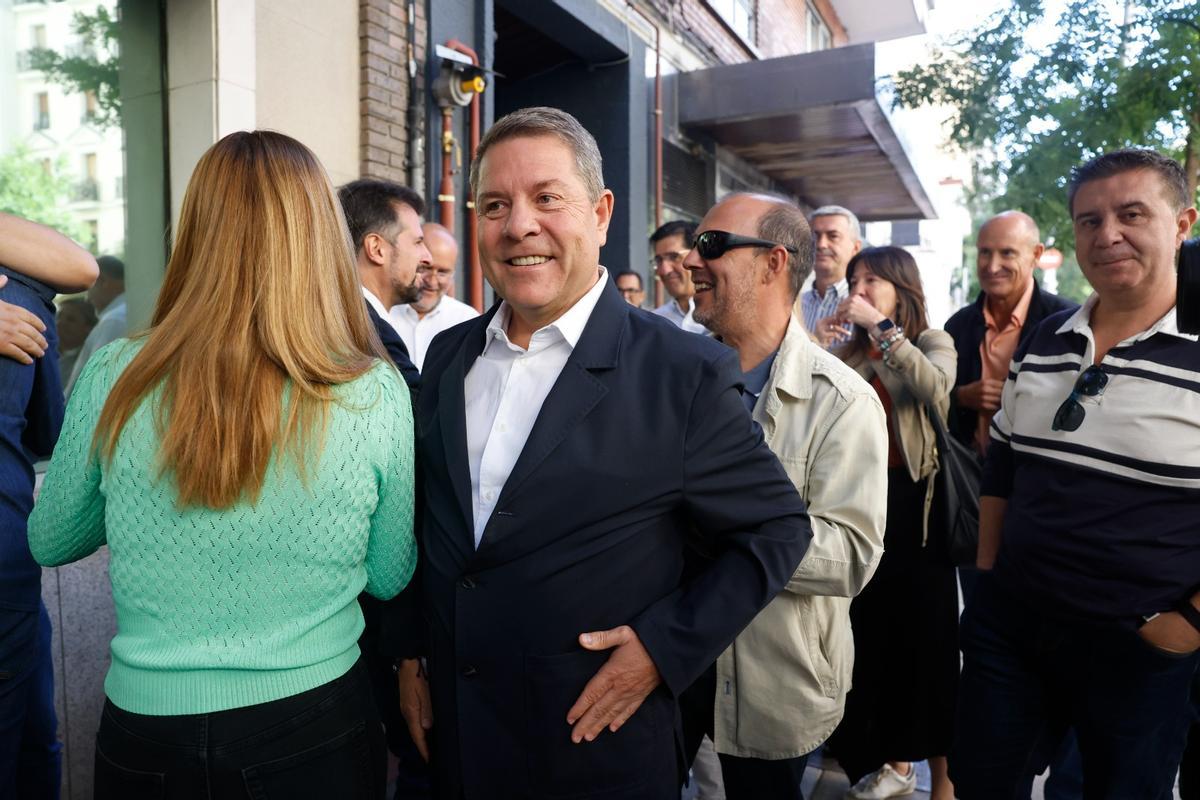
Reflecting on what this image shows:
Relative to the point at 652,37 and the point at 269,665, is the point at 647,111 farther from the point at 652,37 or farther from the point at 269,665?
the point at 269,665

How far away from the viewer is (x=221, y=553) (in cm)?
152

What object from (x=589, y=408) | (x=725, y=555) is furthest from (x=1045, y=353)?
(x=589, y=408)

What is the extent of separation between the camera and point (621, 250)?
8547 millimetres

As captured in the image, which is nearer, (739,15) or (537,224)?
(537,224)

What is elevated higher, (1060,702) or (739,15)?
(739,15)

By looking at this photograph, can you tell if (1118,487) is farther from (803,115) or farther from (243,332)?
(803,115)

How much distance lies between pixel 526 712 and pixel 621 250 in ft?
23.7

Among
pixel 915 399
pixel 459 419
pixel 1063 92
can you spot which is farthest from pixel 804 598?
pixel 1063 92

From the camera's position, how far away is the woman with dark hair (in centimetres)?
321

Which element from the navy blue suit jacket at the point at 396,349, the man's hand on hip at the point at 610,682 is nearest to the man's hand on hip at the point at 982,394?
the navy blue suit jacket at the point at 396,349

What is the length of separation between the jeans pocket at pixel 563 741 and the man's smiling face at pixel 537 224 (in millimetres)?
723

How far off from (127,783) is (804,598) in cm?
154

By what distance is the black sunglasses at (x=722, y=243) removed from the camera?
8.02 ft

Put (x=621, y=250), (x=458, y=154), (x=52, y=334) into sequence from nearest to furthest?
(x=52, y=334) < (x=458, y=154) < (x=621, y=250)
